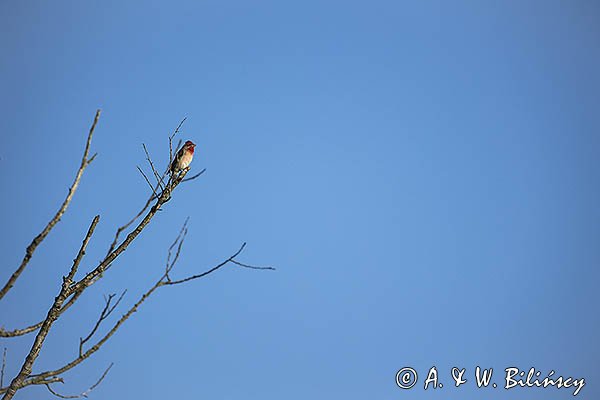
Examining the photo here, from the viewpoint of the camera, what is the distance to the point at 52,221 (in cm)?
222

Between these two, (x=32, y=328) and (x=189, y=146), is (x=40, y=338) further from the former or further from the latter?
(x=189, y=146)

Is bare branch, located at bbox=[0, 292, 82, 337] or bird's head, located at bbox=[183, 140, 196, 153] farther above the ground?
bird's head, located at bbox=[183, 140, 196, 153]

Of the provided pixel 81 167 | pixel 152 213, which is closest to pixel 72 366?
pixel 81 167

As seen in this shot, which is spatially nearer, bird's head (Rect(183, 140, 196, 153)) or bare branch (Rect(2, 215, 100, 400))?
bare branch (Rect(2, 215, 100, 400))

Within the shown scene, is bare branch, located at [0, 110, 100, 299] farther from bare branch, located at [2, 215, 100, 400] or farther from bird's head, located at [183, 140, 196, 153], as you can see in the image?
bird's head, located at [183, 140, 196, 153]

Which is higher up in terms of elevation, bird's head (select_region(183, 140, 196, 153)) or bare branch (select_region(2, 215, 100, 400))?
bird's head (select_region(183, 140, 196, 153))

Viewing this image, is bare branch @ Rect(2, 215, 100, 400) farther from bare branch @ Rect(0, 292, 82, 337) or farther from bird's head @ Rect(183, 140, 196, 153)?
bird's head @ Rect(183, 140, 196, 153)

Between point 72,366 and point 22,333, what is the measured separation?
388mm

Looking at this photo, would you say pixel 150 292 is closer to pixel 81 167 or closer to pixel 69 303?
pixel 69 303

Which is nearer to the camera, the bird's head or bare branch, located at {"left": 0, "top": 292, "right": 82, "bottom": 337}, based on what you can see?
bare branch, located at {"left": 0, "top": 292, "right": 82, "bottom": 337}

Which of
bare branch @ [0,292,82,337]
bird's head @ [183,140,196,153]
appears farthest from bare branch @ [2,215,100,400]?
bird's head @ [183,140,196,153]

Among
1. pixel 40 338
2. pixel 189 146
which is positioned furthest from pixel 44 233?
pixel 189 146

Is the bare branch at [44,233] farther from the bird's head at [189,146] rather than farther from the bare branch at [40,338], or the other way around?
the bird's head at [189,146]

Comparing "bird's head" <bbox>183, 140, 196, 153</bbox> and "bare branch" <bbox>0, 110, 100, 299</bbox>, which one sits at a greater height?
"bird's head" <bbox>183, 140, 196, 153</bbox>
